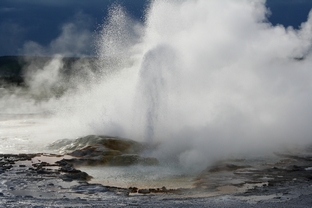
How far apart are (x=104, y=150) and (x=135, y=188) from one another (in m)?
3.99

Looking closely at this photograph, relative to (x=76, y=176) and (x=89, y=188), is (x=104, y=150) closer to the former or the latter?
(x=76, y=176)

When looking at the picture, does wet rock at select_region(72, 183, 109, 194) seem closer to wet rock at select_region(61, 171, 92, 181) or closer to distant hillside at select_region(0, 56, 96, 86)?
wet rock at select_region(61, 171, 92, 181)

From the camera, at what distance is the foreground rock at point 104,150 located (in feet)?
43.5

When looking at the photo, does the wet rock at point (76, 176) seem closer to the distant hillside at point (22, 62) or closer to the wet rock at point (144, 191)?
the wet rock at point (144, 191)

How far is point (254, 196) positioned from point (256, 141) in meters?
6.09

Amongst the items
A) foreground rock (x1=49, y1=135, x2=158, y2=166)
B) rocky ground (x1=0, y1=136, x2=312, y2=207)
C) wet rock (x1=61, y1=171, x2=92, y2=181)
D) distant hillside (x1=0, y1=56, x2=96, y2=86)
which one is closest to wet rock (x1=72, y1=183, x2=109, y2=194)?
rocky ground (x1=0, y1=136, x2=312, y2=207)

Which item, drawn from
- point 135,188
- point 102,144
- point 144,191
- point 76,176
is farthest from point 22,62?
point 144,191

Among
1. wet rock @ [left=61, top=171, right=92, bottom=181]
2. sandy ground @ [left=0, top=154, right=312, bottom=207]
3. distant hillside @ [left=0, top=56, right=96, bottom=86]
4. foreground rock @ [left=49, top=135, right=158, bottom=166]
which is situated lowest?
sandy ground @ [left=0, top=154, right=312, bottom=207]

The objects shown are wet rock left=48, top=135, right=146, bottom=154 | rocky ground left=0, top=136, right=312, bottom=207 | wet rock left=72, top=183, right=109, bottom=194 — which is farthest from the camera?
wet rock left=48, top=135, right=146, bottom=154

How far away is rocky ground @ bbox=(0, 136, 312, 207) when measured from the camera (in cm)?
923

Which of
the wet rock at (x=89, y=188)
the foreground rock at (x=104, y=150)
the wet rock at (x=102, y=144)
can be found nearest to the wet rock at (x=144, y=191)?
the wet rock at (x=89, y=188)

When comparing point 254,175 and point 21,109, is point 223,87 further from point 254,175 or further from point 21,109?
point 21,109

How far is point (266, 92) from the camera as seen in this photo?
63.6ft

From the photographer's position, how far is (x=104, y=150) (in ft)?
46.4
